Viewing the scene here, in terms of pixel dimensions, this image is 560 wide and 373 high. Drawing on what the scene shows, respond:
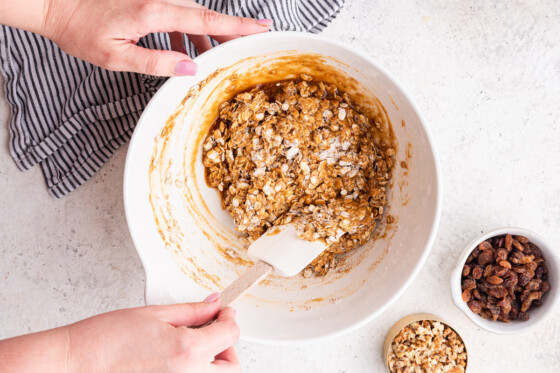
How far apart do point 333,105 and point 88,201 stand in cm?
81

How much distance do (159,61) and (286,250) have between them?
1.77 feet

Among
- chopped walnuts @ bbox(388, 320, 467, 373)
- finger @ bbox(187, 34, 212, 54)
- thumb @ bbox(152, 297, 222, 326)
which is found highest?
finger @ bbox(187, 34, 212, 54)

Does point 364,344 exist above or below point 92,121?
below

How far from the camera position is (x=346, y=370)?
4.98 ft

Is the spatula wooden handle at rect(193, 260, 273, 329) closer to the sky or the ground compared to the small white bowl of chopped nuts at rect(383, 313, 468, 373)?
closer to the sky

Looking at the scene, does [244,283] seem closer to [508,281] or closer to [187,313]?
[187,313]

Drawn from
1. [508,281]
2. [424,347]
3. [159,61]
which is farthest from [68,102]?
[508,281]

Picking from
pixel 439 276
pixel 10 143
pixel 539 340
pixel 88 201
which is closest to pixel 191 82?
pixel 88 201

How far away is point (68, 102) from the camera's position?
142 cm

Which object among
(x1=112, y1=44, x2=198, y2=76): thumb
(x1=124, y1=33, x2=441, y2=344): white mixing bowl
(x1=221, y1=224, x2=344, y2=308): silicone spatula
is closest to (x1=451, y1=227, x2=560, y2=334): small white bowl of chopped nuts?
(x1=124, y1=33, x2=441, y2=344): white mixing bowl

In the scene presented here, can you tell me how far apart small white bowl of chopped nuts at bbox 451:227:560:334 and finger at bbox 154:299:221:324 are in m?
0.77

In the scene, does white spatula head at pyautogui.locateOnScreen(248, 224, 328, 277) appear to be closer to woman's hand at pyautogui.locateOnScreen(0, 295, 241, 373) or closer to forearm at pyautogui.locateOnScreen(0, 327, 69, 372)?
woman's hand at pyautogui.locateOnScreen(0, 295, 241, 373)

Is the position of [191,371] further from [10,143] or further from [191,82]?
[10,143]

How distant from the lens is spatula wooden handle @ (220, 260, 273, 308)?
42.0 inches
